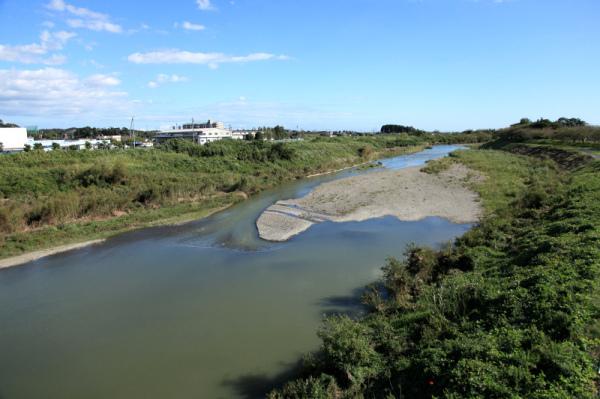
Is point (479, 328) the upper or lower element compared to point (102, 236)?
upper

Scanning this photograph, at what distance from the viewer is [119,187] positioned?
30.1 metres

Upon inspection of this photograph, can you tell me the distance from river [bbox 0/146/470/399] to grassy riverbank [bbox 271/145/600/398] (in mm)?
1675

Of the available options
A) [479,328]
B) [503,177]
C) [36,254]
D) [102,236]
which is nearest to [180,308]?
[479,328]

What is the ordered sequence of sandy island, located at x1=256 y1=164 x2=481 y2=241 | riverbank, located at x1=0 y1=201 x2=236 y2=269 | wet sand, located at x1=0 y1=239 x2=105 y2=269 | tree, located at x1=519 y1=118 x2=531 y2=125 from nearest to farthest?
wet sand, located at x1=0 y1=239 x2=105 y2=269, riverbank, located at x1=0 y1=201 x2=236 y2=269, sandy island, located at x1=256 y1=164 x2=481 y2=241, tree, located at x1=519 y1=118 x2=531 y2=125

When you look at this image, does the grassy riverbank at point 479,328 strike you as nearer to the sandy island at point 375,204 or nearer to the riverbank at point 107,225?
the sandy island at point 375,204

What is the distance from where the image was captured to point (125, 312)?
12938mm

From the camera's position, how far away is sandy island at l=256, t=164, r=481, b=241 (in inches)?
914

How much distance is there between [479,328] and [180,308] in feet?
31.2

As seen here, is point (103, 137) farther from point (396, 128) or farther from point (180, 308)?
point (396, 128)

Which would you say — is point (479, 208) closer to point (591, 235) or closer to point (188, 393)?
point (591, 235)

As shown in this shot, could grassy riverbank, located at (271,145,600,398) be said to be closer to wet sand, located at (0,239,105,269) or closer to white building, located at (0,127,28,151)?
wet sand, located at (0,239,105,269)

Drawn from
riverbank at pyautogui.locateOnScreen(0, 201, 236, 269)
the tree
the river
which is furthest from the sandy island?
the tree

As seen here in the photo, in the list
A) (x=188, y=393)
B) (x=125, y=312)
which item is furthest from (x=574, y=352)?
(x=125, y=312)

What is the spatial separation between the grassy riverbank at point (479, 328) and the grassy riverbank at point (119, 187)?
17673mm
